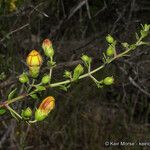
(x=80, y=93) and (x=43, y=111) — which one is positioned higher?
(x=80, y=93)

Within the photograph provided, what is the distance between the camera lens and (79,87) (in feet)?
14.7

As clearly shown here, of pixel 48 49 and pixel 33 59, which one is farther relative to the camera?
pixel 48 49

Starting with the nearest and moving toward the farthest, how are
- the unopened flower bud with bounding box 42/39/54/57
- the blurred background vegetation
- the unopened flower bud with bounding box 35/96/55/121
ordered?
the unopened flower bud with bounding box 35/96/55/121, the unopened flower bud with bounding box 42/39/54/57, the blurred background vegetation

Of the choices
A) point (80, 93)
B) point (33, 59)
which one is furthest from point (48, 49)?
point (80, 93)

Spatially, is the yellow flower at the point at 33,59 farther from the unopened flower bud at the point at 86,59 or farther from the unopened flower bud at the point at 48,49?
the unopened flower bud at the point at 86,59

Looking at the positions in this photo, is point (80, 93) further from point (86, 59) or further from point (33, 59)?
point (33, 59)

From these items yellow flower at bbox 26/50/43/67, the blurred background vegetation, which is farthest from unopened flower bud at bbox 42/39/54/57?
the blurred background vegetation

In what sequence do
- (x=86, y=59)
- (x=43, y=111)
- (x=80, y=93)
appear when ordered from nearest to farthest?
1. (x=43, y=111)
2. (x=86, y=59)
3. (x=80, y=93)

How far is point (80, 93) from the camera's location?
455cm

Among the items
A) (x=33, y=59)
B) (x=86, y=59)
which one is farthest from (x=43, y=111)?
(x=86, y=59)

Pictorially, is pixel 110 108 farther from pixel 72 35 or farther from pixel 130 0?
pixel 130 0

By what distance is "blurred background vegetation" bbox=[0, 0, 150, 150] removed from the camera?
374cm

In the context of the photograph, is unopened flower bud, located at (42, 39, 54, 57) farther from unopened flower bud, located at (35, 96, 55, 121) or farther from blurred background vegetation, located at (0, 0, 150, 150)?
blurred background vegetation, located at (0, 0, 150, 150)

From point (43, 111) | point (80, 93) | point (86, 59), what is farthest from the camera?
point (80, 93)
